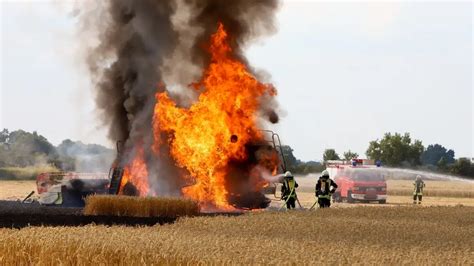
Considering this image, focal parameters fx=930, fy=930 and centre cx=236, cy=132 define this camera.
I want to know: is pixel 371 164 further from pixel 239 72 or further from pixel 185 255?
pixel 185 255

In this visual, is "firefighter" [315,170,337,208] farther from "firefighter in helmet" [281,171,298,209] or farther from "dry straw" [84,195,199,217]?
"dry straw" [84,195,199,217]

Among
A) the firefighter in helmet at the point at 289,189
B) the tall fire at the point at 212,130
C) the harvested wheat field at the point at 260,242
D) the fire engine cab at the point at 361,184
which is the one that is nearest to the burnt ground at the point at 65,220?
the harvested wheat field at the point at 260,242

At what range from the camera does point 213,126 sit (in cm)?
3375

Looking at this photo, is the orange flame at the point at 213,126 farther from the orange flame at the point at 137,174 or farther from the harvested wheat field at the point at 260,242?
the harvested wheat field at the point at 260,242

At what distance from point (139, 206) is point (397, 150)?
130846mm

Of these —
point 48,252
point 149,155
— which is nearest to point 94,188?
point 149,155

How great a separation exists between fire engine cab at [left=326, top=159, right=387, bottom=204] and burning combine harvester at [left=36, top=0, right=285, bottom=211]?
13.1 meters

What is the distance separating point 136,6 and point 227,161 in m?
8.30

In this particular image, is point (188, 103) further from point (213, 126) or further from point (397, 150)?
point (397, 150)

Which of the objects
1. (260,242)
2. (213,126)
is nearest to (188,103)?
(213,126)

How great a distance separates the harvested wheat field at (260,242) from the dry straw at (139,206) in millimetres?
4852

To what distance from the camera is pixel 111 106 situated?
130ft

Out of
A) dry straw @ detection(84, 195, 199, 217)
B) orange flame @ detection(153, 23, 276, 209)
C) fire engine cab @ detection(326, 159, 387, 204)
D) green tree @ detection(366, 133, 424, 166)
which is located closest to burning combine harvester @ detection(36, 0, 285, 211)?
orange flame @ detection(153, 23, 276, 209)

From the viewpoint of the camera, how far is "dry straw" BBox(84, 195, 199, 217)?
29.1 meters
